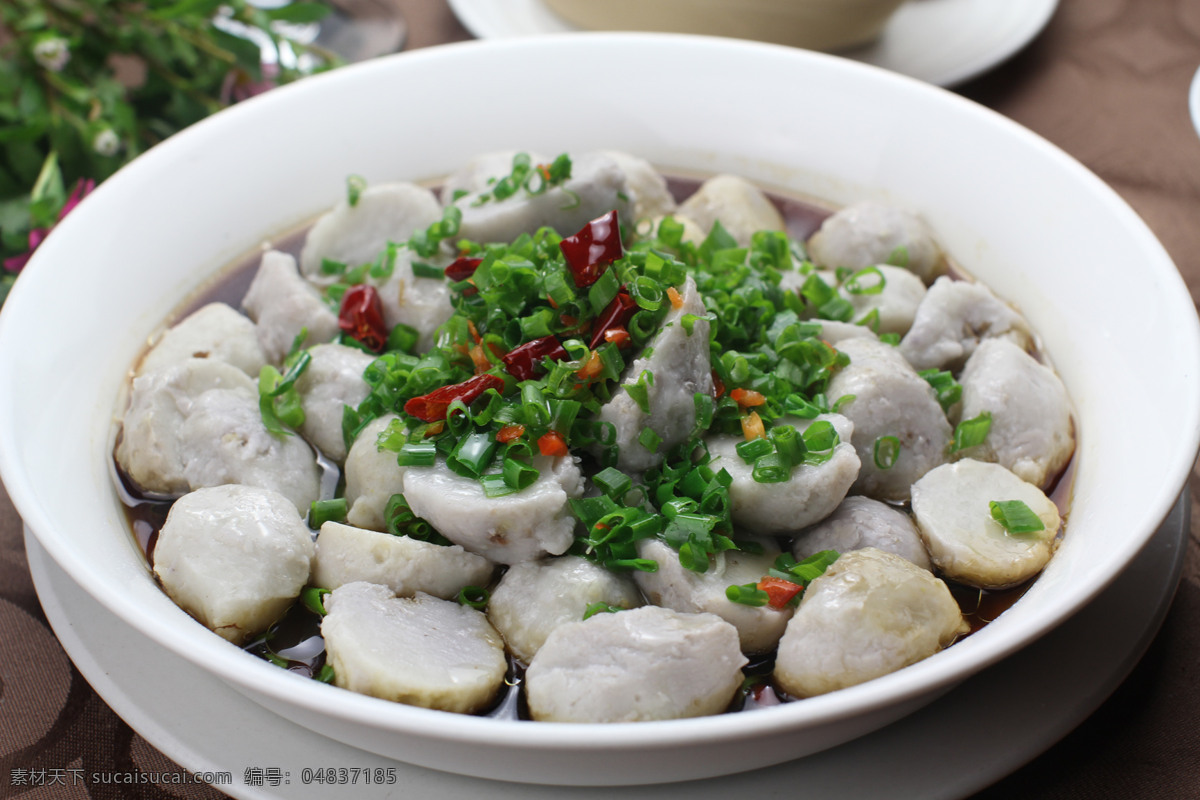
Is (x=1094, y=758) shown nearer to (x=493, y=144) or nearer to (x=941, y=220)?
(x=941, y=220)

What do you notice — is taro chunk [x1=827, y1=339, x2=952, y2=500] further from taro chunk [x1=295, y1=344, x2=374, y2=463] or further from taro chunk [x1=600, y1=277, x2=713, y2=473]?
taro chunk [x1=295, y1=344, x2=374, y2=463]

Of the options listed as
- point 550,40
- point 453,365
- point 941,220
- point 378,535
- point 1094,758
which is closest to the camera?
point 1094,758

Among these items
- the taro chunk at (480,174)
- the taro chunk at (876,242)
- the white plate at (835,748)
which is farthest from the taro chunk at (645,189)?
the white plate at (835,748)

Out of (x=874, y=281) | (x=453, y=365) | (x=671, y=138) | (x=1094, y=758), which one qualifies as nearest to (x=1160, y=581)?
(x=1094, y=758)

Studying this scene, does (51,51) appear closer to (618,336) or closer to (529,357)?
(529,357)

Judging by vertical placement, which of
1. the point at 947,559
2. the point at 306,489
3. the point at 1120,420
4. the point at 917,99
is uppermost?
the point at 917,99

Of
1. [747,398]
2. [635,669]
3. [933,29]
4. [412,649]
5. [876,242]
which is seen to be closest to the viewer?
[635,669]

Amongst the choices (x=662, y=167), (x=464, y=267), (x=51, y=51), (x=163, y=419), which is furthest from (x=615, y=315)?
(x=51, y=51)

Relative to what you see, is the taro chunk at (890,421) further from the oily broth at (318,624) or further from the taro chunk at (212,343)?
the taro chunk at (212,343)
